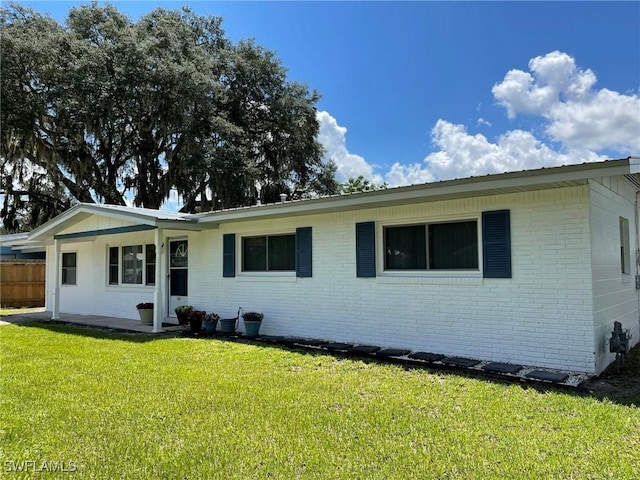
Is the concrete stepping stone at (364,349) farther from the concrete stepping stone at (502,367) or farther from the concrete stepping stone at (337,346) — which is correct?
the concrete stepping stone at (502,367)

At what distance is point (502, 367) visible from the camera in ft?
20.4

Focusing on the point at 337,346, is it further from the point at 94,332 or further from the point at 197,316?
the point at 94,332

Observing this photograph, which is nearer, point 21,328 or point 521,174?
point 521,174

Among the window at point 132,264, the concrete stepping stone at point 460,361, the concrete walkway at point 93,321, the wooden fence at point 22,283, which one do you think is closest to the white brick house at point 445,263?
the concrete stepping stone at point 460,361

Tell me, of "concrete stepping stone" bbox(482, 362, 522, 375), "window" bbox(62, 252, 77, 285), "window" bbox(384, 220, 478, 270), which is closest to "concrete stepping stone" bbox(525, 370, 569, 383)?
"concrete stepping stone" bbox(482, 362, 522, 375)

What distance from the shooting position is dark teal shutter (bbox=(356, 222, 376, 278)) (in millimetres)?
8117

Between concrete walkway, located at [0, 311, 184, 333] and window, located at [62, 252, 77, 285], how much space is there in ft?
3.94

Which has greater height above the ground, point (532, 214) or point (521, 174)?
point (521, 174)

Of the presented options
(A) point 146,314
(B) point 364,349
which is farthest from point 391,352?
(A) point 146,314

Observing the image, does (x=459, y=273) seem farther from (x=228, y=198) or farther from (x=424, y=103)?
(x=424, y=103)

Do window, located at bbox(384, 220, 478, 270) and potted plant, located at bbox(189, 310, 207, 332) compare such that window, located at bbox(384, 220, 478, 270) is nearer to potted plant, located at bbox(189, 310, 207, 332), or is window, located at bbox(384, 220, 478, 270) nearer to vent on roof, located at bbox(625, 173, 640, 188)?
vent on roof, located at bbox(625, 173, 640, 188)

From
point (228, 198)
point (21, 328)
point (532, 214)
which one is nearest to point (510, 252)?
point (532, 214)

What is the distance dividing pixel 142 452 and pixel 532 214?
18.4ft

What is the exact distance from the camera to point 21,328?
37.2 ft
